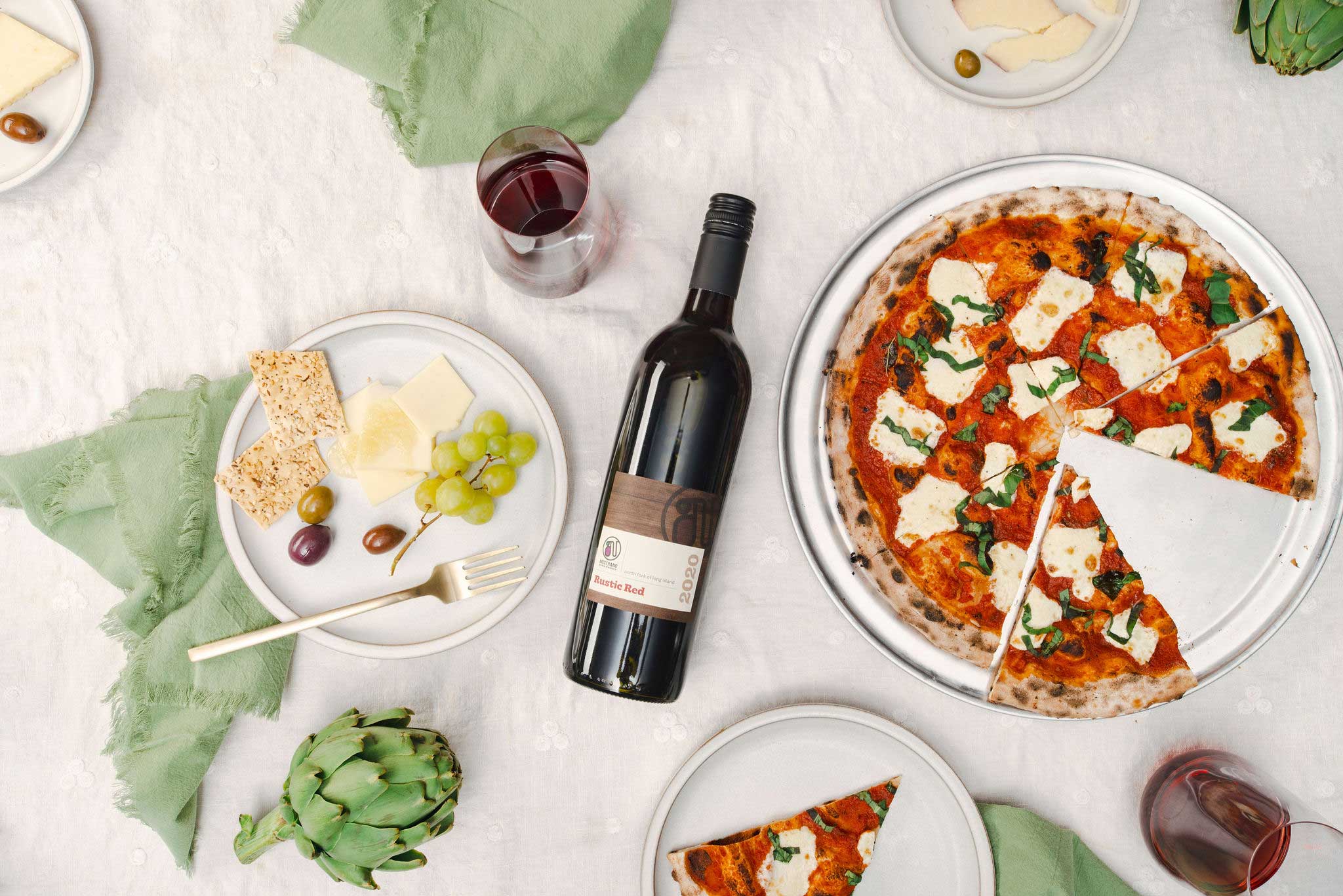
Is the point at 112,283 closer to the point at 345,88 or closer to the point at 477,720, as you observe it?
the point at 345,88

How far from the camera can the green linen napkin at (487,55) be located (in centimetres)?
168

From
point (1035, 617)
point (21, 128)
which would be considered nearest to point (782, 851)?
point (1035, 617)

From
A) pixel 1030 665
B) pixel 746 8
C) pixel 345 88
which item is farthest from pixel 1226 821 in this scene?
pixel 345 88

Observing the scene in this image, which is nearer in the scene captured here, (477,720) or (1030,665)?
(1030,665)

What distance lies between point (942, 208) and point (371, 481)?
1.46m

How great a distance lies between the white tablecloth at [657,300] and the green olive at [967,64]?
84 mm

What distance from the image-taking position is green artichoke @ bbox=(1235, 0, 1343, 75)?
162cm

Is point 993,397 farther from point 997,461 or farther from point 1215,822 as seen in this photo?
point 1215,822

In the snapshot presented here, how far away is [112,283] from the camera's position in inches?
72.4

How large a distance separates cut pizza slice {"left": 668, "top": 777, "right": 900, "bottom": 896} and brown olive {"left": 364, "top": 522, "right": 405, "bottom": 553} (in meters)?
0.96

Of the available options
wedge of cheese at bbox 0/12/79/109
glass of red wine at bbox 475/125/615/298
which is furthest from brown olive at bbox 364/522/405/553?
wedge of cheese at bbox 0/12/79/109

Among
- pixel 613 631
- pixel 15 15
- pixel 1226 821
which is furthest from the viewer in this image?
pixel 15 15

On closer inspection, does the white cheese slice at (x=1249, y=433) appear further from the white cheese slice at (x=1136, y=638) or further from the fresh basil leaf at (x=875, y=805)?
the fresh basil leaf at (x=875, y=805)

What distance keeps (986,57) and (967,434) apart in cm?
89
